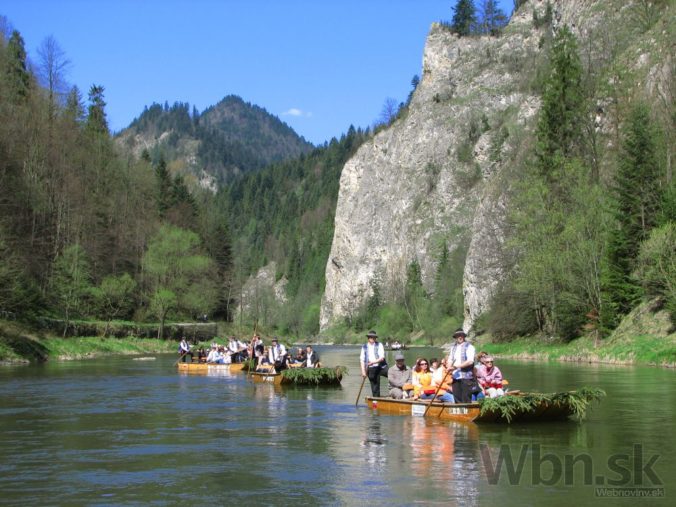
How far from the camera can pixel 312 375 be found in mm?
36406

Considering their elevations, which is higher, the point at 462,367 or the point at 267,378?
the point at 462,367

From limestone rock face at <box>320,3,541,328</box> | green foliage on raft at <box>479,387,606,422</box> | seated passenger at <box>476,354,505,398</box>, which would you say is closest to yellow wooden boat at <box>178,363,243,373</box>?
seated passenger at <box>476,354,505,398</box>

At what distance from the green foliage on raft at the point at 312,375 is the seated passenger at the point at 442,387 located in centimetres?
1098

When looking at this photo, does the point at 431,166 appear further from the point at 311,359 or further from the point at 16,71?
the point at 311,359

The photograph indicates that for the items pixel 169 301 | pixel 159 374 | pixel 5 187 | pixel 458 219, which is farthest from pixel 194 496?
pixel 458 219

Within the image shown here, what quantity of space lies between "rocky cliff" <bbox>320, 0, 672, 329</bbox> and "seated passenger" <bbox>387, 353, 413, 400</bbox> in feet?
287

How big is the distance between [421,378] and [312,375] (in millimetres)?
11120

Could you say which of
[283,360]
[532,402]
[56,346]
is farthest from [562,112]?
[532,402]

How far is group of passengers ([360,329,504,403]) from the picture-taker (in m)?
23.0

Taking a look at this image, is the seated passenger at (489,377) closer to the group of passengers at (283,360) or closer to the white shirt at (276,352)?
the group of passengers at (283,360)

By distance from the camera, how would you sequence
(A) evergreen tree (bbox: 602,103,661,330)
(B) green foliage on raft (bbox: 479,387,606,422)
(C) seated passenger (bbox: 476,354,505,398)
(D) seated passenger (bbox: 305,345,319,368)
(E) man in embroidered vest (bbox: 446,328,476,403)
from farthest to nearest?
(A) evergreen tree (bbox: 602,103,661,330)
(D) seated passenger (bbox: 305,345,319,368)
(C) seated passenger (bbox: 476,354,505,398)
(E) man in embroidered vest (bbox: 446,328,476,403)
(B) green foliage on raft (bbox: 479,387,606,422)

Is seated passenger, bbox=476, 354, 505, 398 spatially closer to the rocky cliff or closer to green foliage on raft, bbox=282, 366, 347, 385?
green foliage on raft, bbox=282, 366, 347, 385

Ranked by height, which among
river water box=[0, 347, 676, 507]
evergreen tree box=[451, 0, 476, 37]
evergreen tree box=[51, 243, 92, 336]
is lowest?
river water box=[0, 347, 676, 507]

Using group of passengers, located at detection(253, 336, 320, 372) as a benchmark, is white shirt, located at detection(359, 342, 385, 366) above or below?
above
